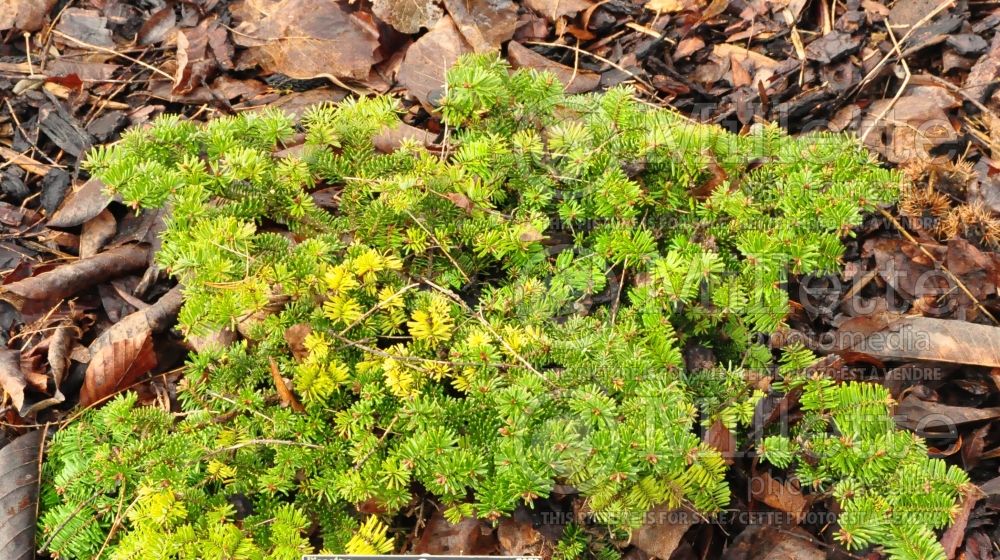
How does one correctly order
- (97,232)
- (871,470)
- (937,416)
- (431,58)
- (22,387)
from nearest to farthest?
(871,470), (937,416), (22,387), (97,232), (431,58)

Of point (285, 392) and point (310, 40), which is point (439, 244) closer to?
point (285, 392)

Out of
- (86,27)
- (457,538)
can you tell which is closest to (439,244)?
(457,538)

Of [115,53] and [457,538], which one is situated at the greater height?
[115,53]

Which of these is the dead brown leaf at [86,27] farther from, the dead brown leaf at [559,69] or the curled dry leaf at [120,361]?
the dead brown leaf at [559,69]

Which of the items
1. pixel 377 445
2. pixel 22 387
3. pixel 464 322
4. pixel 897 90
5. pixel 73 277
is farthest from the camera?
pixel 897 90

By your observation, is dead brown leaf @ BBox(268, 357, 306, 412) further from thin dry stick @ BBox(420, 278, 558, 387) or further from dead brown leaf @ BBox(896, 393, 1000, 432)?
dead brown leaf @ BBox(896, 393, 1000, 432)

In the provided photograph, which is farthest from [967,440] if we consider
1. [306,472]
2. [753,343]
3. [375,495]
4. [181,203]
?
[181,203]

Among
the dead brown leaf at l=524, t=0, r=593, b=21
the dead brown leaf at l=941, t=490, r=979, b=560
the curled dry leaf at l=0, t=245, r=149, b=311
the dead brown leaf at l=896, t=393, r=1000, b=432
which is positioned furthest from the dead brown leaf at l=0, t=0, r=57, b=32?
the dead brown leaf at l=941, t=490, r=979, b=560
